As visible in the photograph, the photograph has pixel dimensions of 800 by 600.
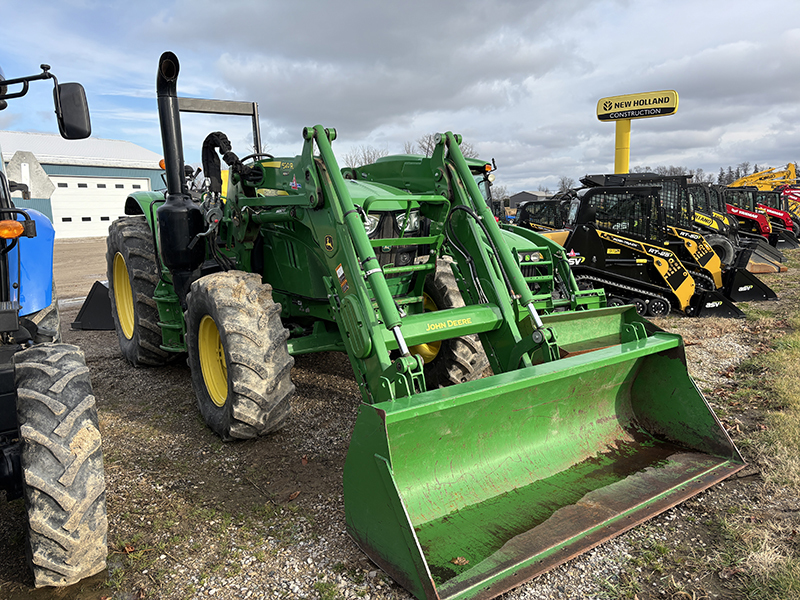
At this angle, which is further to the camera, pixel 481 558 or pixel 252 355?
pixel 252 355

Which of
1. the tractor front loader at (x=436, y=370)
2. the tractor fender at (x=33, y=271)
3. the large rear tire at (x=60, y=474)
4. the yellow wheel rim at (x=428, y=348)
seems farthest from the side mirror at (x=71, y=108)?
the yellow wheel rim at (x=428, y=348)

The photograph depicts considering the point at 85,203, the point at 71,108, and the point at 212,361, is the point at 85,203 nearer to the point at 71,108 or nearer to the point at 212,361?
the point at 212,361

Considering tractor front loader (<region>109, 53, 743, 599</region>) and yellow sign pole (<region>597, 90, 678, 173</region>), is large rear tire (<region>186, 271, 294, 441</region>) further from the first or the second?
yellow sign pole (<region>597, 90, 678, 173</region>)

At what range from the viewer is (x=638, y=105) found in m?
17.0

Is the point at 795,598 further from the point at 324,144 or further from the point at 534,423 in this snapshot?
the point at 324,144

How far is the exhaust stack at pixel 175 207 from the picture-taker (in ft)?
15.0

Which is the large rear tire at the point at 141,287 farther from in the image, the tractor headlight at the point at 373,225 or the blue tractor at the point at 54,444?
the blue tractor at the point at 54,444

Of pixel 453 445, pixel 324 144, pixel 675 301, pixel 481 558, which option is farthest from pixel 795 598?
pixel 675 301

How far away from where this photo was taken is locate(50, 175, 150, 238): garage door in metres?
32.3

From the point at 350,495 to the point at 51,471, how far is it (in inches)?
52.3

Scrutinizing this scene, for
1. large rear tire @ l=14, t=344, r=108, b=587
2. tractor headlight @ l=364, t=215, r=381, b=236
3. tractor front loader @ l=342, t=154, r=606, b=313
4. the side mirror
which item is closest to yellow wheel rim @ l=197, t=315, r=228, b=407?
tractor headlight @ l=364, t=215, r=381, b=236

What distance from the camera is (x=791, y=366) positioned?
18.9ft

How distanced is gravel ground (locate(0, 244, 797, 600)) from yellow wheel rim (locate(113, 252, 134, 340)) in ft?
6.45

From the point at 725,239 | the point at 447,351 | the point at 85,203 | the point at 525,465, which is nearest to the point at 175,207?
the point at 447,351
